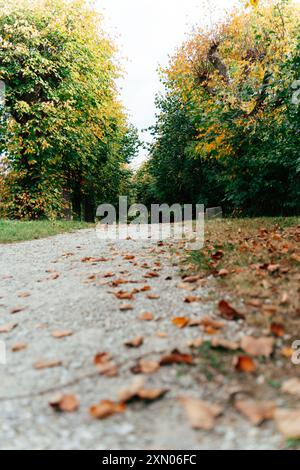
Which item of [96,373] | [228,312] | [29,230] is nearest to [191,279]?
[228,312]

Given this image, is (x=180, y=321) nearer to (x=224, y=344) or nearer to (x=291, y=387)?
(x=224, y=344)

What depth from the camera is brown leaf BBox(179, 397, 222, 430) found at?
155 cm

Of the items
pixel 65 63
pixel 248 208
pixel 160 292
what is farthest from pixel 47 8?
pixel 160 292

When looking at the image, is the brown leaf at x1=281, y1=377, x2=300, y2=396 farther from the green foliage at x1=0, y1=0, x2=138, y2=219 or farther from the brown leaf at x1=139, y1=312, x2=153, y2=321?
the green foliage at x1=0, y1=0, x2=138, y2=219

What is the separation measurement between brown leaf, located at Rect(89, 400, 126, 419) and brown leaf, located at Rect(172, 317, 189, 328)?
A: 34.2 inches

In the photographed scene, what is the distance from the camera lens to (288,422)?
4.92 feet

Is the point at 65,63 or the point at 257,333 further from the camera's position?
the point at 65,63

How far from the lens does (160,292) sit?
10.8 feet

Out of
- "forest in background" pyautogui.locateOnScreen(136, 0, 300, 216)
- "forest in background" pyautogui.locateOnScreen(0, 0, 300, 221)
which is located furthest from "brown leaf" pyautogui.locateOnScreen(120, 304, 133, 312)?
"forest in background" pyautogui.locateOnScreen(0, 0, 300, 221)

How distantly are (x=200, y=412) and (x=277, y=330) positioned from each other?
87 centimetres

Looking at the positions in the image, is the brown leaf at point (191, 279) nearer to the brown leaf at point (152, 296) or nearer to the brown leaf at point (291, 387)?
the brown leaf at point (152, 296)

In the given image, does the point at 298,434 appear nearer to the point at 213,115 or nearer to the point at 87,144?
the point at 213,115

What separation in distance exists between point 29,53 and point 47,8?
2413mm

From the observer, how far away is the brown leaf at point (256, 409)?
1546 millimetres
